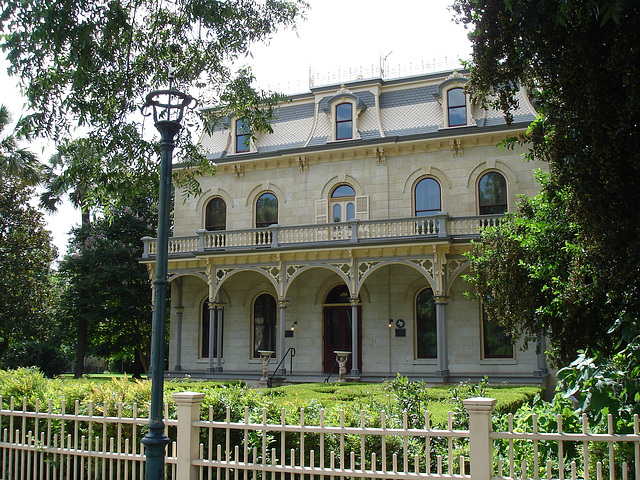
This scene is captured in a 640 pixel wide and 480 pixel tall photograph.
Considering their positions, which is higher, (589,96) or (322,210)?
(322,210)

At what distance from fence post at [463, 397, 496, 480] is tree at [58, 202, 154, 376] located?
26161 mm

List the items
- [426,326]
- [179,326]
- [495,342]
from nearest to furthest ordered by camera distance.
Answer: [495,342], [426,326], [179,326]

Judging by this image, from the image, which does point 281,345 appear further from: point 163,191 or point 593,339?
point 163,191

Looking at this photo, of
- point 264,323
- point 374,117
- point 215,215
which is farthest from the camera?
point 215,215

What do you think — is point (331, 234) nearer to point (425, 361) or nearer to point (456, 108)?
point (425, 361)

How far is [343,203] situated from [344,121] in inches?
130

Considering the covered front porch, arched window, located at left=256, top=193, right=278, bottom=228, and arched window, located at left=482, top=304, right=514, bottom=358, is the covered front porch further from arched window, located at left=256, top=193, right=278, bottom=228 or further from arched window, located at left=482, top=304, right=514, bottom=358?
arched window, located at left=256, top=193, right=278, bottom=228

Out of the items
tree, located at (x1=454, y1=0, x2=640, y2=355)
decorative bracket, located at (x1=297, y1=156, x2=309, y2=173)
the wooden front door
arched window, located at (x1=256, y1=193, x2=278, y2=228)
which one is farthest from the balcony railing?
tree, located at (x1=454, y1=0, x2=640, y2=355)

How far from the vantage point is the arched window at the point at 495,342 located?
21.6 meters

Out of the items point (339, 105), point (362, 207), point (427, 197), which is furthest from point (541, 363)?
point (339, 105)

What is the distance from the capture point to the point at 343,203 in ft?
80.1

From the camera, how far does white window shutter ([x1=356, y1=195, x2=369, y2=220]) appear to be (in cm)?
2372

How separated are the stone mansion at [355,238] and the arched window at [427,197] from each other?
52 mm

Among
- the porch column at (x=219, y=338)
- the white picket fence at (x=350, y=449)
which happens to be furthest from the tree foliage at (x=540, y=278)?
the porch column at (x=219, y=338)
